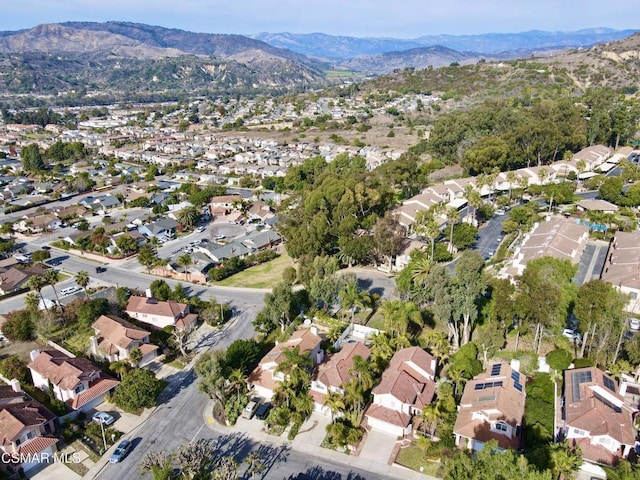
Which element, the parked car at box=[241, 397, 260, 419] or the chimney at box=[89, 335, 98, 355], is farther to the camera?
the chimney at box=[89, 335, 98, 355]

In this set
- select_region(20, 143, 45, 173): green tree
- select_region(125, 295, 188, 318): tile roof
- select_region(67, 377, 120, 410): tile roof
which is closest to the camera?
select_region(67, 377, 120, 410): tile roof

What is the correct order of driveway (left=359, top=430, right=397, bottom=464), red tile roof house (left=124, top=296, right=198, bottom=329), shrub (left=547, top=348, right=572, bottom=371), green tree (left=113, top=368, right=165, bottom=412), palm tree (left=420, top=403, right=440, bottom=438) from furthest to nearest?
red tile roof house (left=124, top=296, right=198, bottom=329) < shrub (left=547, top=348, right=572, bottom=371) < green tree (left=113, top=368, right=165, bottom=412) < palm tree (left=420, top=403, right=440, bottom=438) < driveway (left=359, top=430, right=397, bottom=464)

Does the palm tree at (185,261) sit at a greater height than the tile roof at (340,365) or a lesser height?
lesser

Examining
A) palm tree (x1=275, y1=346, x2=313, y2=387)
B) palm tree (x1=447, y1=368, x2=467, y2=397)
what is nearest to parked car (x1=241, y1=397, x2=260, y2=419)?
palm tree (x1=275, y1=346, x2=313, y2=387)

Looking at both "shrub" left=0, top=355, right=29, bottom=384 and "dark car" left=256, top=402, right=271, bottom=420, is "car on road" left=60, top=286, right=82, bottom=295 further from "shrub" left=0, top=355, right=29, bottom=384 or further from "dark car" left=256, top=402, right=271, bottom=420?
"dark car" left=256, top=402, right=271, bottom=420

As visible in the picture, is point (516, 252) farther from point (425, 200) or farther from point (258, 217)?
point (258, 217)

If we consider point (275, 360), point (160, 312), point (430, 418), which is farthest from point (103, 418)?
point (430, 418)

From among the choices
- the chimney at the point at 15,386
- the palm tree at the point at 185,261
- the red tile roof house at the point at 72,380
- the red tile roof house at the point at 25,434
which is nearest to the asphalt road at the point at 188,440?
the red tile roof house at the point at 25,434

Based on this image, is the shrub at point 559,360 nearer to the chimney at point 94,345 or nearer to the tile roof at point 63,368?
the tile roof at point 63,368
